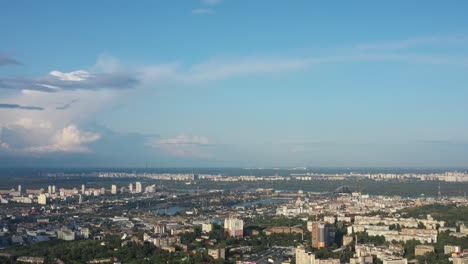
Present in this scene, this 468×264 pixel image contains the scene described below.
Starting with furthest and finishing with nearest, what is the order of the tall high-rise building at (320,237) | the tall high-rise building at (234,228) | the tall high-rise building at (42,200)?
the tall high-rise building at (42,200), the tall high-rise building at (234,228), the tall high-rise building at (320,237)

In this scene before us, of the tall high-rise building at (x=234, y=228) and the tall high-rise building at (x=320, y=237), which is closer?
the tall high-rise building at (x=320, y=237)

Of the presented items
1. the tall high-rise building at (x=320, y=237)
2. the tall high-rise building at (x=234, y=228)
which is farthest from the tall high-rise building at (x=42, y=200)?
the tall high-rise building at (x=320, y=237)

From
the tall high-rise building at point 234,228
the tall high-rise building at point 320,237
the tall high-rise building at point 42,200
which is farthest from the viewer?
the tall high-rise building at point 42,200

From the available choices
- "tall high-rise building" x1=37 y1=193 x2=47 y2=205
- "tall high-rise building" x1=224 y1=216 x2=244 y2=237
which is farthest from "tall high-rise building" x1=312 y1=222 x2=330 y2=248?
"tall high-rise building" x1=37 y1=193 x2=47 y2=205

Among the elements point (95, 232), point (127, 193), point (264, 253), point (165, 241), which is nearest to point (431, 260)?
point (264, 253)

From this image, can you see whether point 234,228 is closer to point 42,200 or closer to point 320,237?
point 320,237

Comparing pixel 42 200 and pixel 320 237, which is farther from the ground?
pixel 42 200

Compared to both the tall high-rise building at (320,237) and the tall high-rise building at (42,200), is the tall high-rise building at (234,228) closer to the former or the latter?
the tall high-rise building at (320,237)

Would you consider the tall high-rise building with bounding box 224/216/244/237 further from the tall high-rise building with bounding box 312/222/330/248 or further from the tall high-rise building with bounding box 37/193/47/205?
the tall high-rise building with bounding box 37/193/47/205

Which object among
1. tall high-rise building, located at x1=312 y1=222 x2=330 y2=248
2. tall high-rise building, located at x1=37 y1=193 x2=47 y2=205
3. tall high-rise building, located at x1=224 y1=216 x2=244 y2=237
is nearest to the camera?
tall high-rise building, located at x1=312 y1=222 x2=330 y2=248

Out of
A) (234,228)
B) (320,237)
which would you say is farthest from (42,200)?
(320,237)

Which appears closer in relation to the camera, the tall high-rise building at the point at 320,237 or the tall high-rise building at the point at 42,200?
the tall high-rise building at the point at 320,237

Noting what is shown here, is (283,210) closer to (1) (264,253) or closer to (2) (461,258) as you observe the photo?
(1) (264,253)
